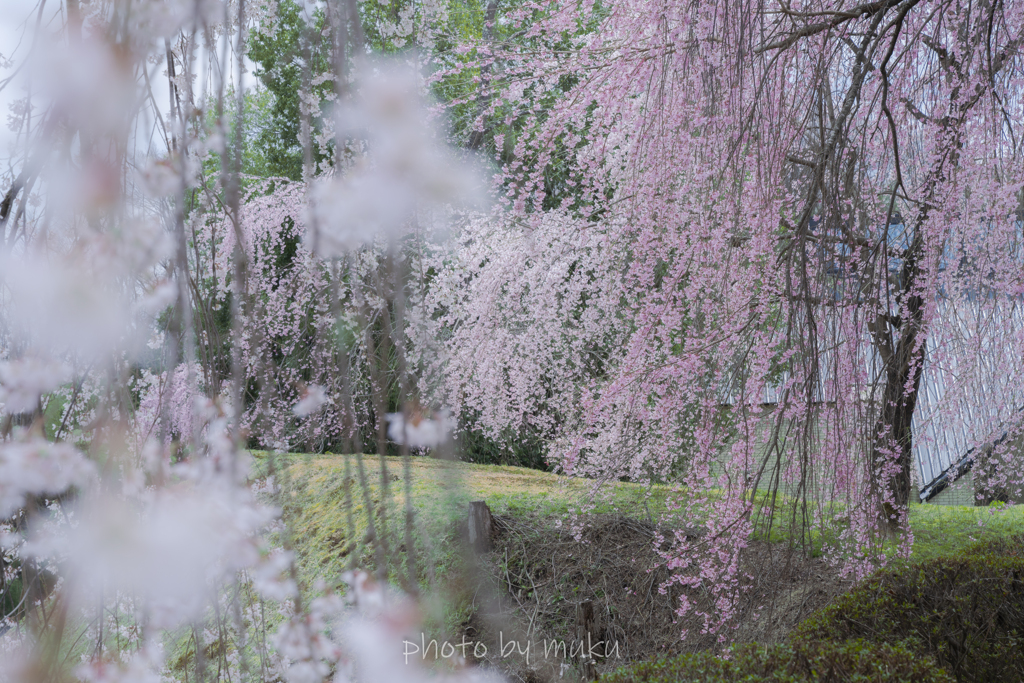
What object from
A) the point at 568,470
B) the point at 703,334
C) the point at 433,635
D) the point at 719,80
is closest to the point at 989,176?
the point at 703,334

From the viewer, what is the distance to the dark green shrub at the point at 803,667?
159 centimetres

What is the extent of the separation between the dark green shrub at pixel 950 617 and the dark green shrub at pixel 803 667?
224 mm

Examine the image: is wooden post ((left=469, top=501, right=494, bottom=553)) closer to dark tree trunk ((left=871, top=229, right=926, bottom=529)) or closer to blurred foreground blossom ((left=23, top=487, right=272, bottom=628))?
dark tree trunk ((left=871, top=229, right=926, bottom=529))

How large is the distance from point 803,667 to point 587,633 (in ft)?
5.08

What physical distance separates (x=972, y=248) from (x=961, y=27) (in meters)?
0.75

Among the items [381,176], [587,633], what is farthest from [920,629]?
[381,176]

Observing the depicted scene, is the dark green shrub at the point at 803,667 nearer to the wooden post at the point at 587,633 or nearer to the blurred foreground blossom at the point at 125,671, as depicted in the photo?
A: the blurred foreground blossom at the point at 125,671

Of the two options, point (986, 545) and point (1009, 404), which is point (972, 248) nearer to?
point (1009, 404)

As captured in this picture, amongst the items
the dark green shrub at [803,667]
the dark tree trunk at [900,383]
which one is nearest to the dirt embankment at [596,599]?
the dark tree trunk at [900,383]

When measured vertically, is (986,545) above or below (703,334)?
below

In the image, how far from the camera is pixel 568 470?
2.96 m

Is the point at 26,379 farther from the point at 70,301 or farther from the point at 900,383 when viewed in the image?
the point at 900,383

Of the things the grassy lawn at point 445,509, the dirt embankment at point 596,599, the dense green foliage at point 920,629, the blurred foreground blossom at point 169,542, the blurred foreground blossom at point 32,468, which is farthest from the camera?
the grassy lawn at point 445,509

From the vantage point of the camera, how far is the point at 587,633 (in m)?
3.11
